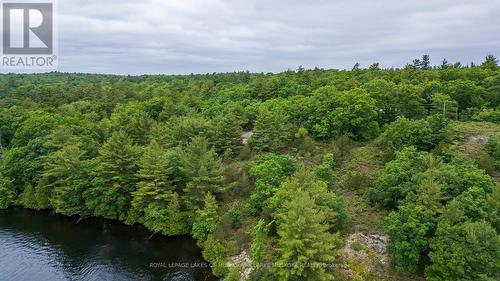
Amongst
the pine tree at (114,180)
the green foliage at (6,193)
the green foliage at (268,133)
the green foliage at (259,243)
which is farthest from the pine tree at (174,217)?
the green foliage at (6,193)

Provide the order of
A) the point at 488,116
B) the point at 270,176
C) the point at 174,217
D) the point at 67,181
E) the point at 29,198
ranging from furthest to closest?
the point at 488,116 → the point at 29,198 → the point at 67,181 → the point at 174,217 → the point at 270,176

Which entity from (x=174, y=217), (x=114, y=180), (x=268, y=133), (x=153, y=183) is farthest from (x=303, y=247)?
(x=114, y=180)

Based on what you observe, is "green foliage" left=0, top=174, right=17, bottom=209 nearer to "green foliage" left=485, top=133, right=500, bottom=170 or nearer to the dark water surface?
the dark water surface

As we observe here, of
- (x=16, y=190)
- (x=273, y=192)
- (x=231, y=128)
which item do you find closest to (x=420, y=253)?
(x=273, y=192)

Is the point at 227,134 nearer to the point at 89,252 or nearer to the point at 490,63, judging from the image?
the point at 89,252

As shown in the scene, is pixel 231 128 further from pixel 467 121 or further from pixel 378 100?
pixel 467 121

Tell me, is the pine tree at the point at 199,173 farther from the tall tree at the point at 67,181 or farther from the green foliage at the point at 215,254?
the tall tree at the point at 67,181
